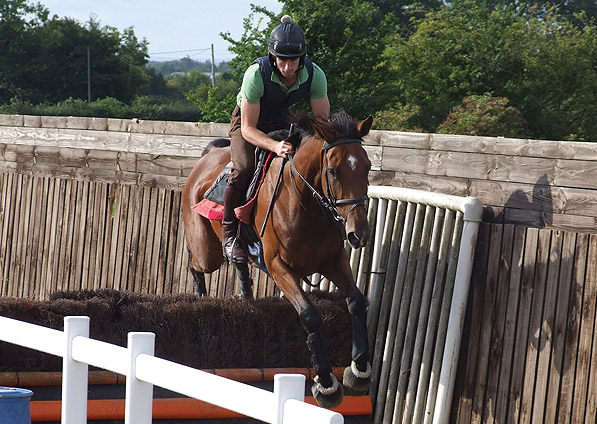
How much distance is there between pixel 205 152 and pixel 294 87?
2072 mm

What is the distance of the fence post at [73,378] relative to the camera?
3.91 m

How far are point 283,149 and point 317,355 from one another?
1441 millimetres

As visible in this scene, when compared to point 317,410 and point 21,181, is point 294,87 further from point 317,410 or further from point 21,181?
point 21,181

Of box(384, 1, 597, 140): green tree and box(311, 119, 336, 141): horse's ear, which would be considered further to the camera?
box(384, 1, 597, 140): green tree

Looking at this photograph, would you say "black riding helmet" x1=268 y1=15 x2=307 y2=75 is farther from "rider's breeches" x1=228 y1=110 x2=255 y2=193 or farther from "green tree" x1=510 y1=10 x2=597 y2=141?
"green tree" x1=510 y1=10 x2=597 y2=141

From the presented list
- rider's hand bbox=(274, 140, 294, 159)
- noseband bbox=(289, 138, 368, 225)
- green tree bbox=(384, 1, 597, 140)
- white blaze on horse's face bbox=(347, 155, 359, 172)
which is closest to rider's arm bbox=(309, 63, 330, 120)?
rider's hand bbox=(274, 140, 294, 159)

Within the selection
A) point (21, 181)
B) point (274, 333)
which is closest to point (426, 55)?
point (21, 181)

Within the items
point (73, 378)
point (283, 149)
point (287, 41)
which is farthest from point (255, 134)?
point (73, 378)

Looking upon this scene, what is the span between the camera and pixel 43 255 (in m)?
11.3

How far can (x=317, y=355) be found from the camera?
5664 millimetres

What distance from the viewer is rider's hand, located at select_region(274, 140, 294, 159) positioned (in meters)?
6.02

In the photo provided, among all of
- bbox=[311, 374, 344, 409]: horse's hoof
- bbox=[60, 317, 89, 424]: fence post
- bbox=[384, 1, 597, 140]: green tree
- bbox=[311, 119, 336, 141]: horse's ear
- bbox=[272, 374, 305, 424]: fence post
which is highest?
bbox=[384, 1, 597, 140]: green tree

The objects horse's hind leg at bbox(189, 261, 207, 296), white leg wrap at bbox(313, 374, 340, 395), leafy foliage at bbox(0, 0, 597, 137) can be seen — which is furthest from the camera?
leafy foliage at bbox(0, 0, 597, 137)

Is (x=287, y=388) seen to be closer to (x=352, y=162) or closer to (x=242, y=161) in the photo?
(x=352, y=162)
